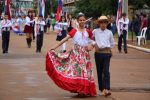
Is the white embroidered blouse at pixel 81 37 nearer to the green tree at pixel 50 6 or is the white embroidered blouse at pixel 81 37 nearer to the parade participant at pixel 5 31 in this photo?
the parade participant at pixel 5 31

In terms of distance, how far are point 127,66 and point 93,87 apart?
24.0 ft

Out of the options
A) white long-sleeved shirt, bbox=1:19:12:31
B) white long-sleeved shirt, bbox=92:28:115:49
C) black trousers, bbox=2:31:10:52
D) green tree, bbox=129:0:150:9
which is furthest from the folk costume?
green tree, bbox=129:0:150:9

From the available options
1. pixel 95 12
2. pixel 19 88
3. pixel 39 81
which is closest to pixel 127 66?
pixel 39 81

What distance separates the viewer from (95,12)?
5453 centimetres

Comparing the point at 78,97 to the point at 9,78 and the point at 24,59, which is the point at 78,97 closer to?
the point at 9,78

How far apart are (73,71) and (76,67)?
105 mm

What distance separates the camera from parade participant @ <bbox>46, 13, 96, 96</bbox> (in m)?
11.0

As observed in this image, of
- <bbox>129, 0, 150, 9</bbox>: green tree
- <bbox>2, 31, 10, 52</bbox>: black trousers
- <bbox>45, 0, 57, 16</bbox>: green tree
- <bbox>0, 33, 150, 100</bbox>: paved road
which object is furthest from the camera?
<bbox>45, 0, 57, 16</bbox>: green tree

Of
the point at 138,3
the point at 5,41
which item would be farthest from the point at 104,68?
the point at 138,3

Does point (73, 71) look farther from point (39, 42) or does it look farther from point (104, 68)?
point (39, 42)

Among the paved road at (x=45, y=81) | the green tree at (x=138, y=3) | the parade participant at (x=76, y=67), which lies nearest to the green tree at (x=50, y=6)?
the green tree at (x=138, y=3)

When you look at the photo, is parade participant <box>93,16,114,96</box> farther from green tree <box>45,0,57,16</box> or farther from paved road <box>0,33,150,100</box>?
green tree <box>45,0,57,16</box>

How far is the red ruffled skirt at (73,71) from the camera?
11016mm

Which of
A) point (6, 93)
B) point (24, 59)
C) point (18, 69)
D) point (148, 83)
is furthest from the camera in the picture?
point (24, 59)
